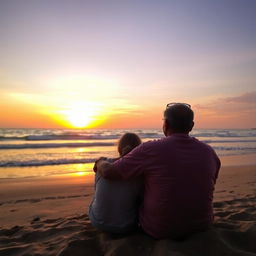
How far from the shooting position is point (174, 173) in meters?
2.65

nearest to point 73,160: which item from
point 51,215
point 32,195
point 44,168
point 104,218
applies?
point 44,168

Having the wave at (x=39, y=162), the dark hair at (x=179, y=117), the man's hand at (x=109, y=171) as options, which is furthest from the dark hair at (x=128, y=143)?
the wave at (x=39, y=162)

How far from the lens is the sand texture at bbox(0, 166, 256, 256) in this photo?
271 centimetres

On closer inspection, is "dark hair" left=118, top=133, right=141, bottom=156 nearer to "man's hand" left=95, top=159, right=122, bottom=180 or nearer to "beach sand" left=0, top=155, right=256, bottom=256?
"man's hand" left=95, top=159, right=122, bottom=180

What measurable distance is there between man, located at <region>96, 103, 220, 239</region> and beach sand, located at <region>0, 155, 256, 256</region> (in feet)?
0.62

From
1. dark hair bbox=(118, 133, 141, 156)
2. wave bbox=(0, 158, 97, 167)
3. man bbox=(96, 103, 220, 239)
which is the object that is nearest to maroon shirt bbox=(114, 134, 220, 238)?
man bbox=(96, 103, 220, 239)

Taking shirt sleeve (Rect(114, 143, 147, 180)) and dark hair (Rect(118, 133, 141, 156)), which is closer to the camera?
shirt sleeve (Rect(114, 143, 147, 180))

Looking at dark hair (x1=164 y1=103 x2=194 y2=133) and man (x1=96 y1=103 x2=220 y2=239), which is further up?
dark hair (x1=164 y1=103 x2=194 y2=133)

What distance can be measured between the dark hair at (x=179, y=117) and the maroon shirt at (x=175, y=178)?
9cm

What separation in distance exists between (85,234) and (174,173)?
1478mm

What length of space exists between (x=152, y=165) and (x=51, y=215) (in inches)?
114

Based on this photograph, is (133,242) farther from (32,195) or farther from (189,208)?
(32,195)

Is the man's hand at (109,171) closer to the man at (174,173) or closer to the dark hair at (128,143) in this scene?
the man at (174,173)

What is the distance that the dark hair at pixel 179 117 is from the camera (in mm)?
2742
